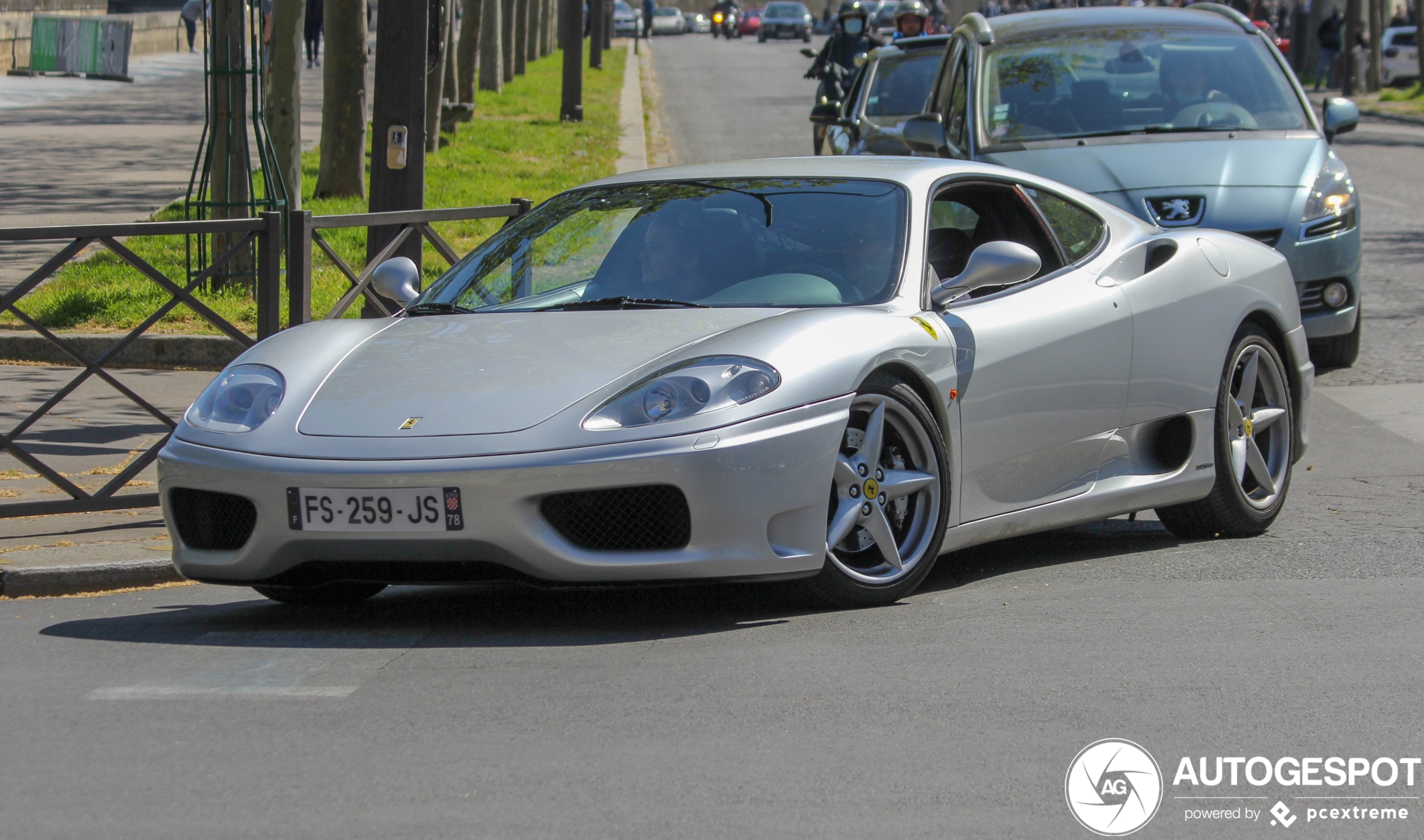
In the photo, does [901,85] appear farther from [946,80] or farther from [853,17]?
[946,80]

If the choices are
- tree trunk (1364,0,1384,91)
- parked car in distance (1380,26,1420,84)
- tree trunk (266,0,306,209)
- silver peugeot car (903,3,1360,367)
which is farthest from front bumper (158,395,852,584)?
parked car in distance (1380,26,1420,84)

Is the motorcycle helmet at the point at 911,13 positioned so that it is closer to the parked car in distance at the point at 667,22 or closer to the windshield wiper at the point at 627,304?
the windshield wiper at the point at 627,304

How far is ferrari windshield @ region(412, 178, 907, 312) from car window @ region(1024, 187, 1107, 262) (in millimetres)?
718

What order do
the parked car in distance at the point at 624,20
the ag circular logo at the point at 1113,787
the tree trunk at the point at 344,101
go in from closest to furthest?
the ag circular logo at the point at 1113,787 < the tree trunk at the point at 344,101 < the parked car in distance at the point at 624,20

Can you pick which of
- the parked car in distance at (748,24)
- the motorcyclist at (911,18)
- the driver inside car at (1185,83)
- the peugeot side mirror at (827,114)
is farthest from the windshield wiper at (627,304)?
the parked car in distance at (748,24)

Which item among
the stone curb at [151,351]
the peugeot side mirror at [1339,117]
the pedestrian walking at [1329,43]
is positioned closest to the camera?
the stone curb at [151,351]

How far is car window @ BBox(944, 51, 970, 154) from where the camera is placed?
10.5 m

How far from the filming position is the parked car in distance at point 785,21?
78250mm

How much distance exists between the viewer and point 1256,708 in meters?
4.19

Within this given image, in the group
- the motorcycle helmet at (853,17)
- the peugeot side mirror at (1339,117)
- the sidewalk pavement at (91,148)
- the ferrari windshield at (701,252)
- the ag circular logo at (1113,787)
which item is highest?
the motorcycle helmet at (853,17)

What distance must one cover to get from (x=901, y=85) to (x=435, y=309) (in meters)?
10.9

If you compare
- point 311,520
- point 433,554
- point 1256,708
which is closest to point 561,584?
point 433,554

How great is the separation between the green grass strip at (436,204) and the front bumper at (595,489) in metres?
2.65

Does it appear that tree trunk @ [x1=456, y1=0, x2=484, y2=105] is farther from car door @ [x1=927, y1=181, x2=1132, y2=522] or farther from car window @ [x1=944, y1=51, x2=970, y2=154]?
car door @ [x1=927, y1=181, x2=1132, y2=522]
